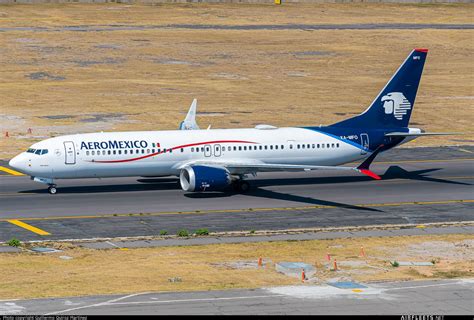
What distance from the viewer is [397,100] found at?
80.4 meters

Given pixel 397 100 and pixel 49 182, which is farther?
pixel 397 100

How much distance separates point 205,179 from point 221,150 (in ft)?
11.8

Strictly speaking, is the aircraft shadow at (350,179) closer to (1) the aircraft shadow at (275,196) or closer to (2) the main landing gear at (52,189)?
(1) the aircraft shadow at (275,196)

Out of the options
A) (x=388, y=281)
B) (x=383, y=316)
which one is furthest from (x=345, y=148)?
(x=383, y=316)

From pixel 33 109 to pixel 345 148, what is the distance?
43412mm

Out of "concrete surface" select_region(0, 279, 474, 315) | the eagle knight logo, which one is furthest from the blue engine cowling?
"concrete surface" select_region(0, 279, 474, 315)

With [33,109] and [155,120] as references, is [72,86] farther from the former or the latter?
[155,120]

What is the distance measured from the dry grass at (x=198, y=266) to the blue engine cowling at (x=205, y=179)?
12361 mm

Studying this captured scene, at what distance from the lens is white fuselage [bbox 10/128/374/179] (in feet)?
236

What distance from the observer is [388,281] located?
51.6m

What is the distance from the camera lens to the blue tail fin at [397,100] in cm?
7956

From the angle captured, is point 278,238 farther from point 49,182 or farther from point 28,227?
point 49,182

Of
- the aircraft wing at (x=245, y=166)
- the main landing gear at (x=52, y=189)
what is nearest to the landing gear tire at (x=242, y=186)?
the aircraft wing at (x=245, y=166)

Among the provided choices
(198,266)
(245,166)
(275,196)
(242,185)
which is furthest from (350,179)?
(198,266)
